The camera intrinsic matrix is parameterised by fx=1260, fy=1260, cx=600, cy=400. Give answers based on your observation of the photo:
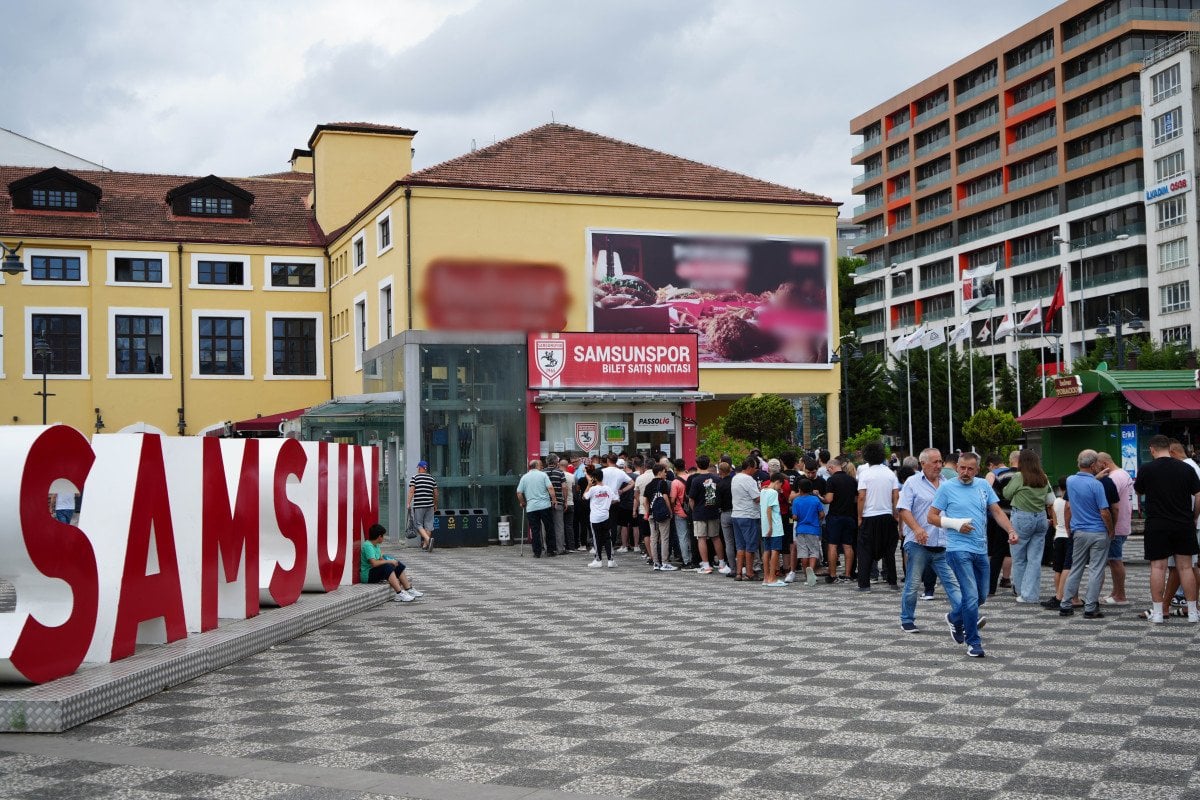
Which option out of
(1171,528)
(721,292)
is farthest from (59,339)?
(1171,528)

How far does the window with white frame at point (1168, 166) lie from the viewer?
Result: 2559 inches

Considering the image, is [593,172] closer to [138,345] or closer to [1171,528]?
[138,345]

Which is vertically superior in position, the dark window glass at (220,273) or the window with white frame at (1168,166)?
the window with white frame at (1168,166)

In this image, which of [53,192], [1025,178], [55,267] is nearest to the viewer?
[55,267]

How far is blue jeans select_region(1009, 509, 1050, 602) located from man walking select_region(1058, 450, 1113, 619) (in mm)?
763

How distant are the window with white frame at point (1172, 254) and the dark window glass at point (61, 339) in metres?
53.1

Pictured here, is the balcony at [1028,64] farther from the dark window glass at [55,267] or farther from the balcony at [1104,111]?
the dark window glass at [55,267]

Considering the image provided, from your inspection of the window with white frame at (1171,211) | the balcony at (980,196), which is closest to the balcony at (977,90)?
the balcony at (980,196)

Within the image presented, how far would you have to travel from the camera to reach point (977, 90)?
3228 inches

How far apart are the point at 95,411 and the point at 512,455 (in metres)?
23.9

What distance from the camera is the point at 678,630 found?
1300 cm

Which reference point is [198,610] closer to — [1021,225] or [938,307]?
[1021,225]

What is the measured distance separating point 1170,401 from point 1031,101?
57194 millimetres

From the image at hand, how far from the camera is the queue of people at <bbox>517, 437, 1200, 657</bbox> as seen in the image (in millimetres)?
12055
